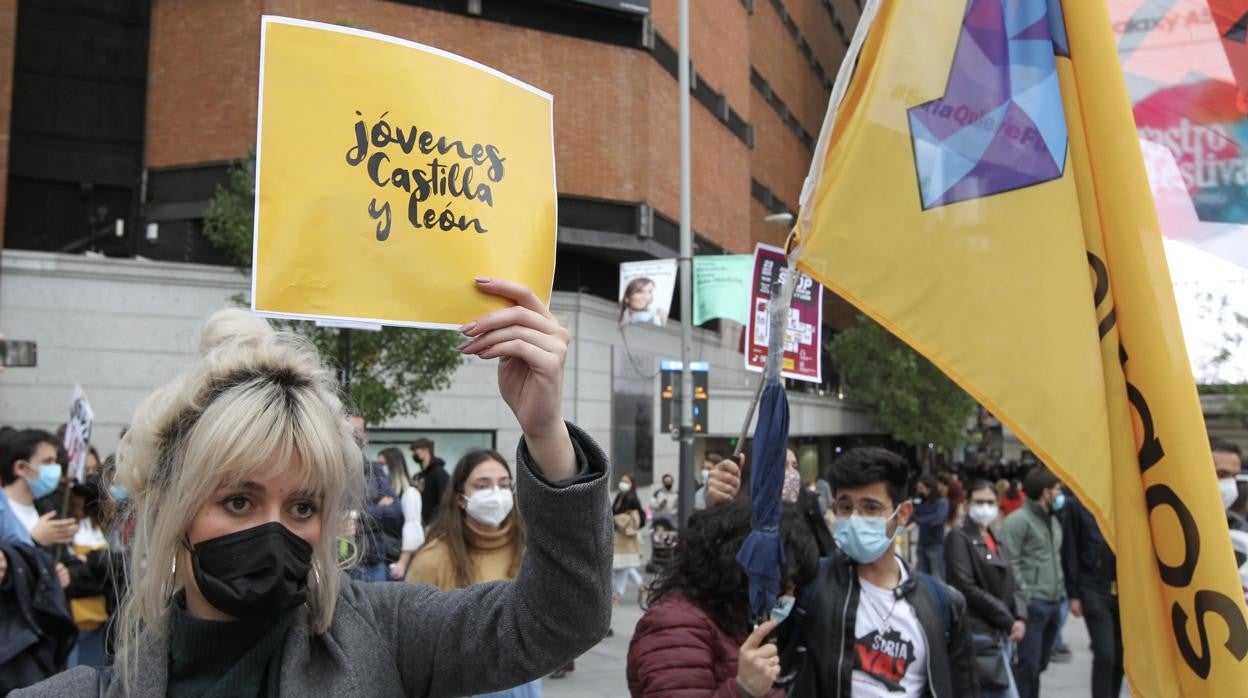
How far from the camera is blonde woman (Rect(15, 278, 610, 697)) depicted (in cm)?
164

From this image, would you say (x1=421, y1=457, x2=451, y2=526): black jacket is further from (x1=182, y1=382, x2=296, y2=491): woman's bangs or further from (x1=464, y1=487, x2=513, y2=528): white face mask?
(x1=182, y1=382, x2=296, y2=491): woman's bangs

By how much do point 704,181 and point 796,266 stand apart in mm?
26573

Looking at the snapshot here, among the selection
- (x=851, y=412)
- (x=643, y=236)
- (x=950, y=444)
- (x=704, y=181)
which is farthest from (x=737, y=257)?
(x=851, y=412)

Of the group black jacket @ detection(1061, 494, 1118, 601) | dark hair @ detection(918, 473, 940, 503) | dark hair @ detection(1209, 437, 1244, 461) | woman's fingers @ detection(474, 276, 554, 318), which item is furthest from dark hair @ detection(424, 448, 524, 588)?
dark hair @ detection(918, 473, 940, 503)

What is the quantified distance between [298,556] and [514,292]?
0.60 metres

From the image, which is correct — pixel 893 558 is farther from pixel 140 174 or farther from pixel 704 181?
pixel 704 181

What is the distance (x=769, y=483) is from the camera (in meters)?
3.00

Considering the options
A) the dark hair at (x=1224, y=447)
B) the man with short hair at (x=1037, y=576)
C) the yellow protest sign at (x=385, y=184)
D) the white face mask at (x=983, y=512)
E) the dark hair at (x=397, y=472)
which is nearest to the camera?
the yellow protest sign at (x=385, y=184)

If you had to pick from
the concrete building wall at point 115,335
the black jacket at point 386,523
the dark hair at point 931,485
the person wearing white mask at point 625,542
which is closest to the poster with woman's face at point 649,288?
the person wearing white mask at point 625,542

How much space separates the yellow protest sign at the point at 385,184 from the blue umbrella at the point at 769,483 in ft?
3.43

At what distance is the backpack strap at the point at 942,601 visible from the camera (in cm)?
354

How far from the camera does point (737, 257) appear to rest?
1656 centimetres

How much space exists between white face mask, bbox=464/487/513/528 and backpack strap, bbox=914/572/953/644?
1.72 m

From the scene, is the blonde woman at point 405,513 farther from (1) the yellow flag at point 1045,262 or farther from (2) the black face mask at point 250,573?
(2) the black face mask at point 250,573
